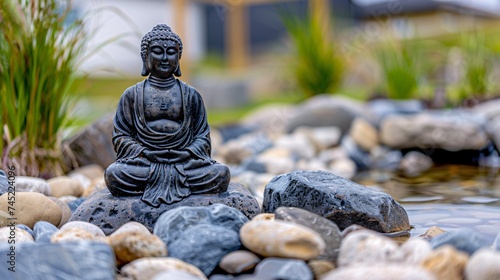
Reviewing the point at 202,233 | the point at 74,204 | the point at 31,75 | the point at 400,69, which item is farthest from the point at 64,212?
the point at 400,69

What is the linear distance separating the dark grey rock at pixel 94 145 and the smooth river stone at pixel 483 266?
138 inches

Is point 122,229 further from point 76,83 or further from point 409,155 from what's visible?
point 409,155

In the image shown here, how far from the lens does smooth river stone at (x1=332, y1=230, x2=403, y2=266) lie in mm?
2389

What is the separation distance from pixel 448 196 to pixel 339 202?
1.72 metres

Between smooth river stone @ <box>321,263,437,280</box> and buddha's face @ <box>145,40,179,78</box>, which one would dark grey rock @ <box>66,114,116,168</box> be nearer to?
buddha's face @ <box>145,40,179,78</box>

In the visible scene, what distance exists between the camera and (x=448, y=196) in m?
4.58

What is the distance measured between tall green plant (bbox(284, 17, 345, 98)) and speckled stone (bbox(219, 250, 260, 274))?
668cm

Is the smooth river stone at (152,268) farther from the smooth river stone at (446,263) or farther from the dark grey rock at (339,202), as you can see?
the dark grey rock at (339,202)

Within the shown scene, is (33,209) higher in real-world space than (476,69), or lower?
lower

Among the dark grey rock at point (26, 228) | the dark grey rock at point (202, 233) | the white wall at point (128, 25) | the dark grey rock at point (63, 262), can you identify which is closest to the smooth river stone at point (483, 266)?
the dark grey rock at point (202, 233)

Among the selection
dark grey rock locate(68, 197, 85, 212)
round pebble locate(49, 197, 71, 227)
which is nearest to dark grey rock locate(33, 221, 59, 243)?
round pebble locate(49, 197, 71, 227)

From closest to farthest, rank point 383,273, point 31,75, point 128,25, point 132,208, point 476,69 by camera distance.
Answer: point 383,273, point 132,208, point 31,75, point 476,69, point 128,25

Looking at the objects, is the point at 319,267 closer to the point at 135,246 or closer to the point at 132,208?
the point at 135,246

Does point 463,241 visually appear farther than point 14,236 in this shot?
No
